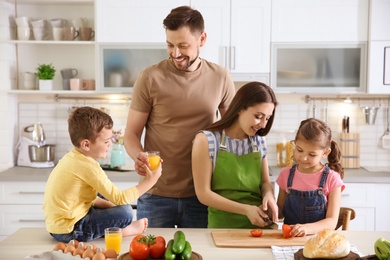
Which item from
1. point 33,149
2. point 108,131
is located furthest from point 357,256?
point 33,149

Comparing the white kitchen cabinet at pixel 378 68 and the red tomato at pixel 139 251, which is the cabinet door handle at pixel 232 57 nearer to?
the white kitchen cabinet at pixel 378 68

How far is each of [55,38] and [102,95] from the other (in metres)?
0.60

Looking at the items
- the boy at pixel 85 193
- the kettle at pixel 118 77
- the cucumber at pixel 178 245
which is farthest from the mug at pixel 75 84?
the cucumber at pixel 178 245

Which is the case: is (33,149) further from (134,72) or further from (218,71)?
(218,71)

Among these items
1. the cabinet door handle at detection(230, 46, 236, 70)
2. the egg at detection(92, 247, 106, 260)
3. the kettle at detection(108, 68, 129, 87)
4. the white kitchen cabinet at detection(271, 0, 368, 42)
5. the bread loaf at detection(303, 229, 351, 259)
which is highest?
the white kitchen cabinet at detection(271, 0, 368, 42)

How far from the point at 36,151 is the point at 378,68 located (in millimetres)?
2705

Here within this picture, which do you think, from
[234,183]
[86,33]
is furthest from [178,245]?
[86,33]

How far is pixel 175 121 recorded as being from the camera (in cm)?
257

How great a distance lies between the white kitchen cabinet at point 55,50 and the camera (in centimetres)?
453

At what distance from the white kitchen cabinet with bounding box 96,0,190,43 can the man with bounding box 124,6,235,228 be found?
5.34 ft

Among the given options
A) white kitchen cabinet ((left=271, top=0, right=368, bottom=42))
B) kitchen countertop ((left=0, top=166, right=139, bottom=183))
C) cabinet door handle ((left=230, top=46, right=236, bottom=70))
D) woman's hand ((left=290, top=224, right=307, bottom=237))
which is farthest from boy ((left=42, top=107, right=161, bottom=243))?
white kitchen cabinet ((left=271, top=0, right=368, bottom=42))

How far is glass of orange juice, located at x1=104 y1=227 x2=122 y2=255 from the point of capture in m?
1.99

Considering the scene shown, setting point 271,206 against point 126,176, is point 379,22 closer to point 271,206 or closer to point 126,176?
point 126,176

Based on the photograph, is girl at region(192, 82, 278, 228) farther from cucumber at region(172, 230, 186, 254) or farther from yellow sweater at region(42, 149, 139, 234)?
cucumber at region(172, 230, 186, 254)
